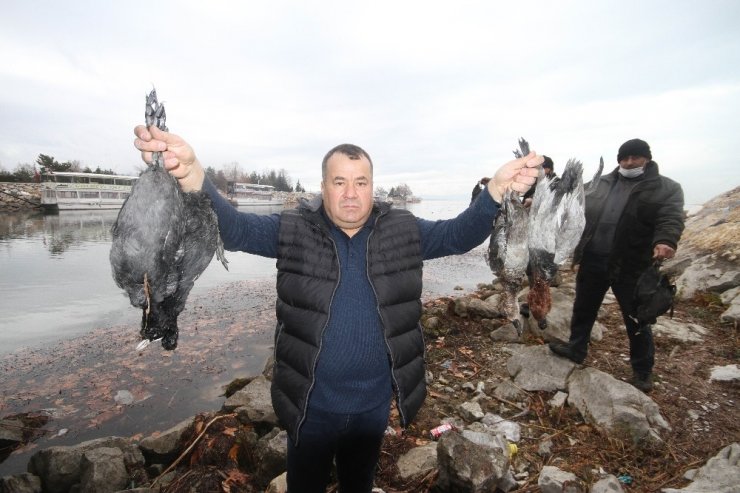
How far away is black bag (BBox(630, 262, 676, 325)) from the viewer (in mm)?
3893

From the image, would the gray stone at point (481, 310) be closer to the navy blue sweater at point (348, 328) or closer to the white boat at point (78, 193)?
the navy blue sweater at point (348, 328)

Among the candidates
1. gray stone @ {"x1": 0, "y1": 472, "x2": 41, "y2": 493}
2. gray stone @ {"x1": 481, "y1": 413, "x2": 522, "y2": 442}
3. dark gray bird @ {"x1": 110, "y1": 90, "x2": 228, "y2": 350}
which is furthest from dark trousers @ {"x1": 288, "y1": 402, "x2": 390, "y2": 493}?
gray stone @ {"x1": 0, "y1": 472, "x2": 41, "y2": 493}

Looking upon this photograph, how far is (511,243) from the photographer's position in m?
2.70

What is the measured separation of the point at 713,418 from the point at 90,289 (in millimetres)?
15404

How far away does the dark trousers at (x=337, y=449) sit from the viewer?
93.1 inches

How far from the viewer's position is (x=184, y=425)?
5.06 metres

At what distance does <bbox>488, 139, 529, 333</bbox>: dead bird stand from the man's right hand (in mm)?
1964

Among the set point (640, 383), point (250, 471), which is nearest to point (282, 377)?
point (250, 471)

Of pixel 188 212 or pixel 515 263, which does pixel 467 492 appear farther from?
pixel 188 212

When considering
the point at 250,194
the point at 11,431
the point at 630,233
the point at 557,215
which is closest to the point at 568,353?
the point at 630,233

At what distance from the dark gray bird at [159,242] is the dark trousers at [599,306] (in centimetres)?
435

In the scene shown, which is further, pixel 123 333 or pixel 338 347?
pixel 123 333

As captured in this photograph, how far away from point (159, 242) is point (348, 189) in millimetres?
1187

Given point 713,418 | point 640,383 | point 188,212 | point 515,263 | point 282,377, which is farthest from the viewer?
point 640,383
